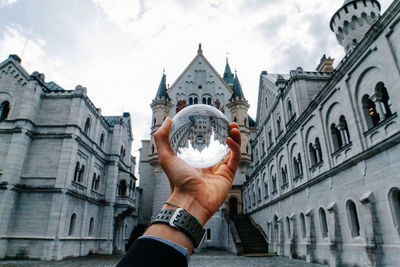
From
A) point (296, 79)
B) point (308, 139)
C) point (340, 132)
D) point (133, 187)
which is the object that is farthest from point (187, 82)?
point (340, 132)

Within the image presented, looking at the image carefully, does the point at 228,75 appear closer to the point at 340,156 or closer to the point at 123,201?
the point at 123,201

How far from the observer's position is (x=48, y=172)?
23.9 metres

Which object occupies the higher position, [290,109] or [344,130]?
[290,109]

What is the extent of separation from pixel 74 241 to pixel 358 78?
26570 millimetres

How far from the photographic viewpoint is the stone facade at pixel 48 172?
2175 cm

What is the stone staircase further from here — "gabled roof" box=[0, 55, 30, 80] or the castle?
"gabled roof" box=[0, 55, 30, 80]

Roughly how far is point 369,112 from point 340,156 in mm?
3194

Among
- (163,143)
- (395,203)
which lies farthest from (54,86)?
(395,203)

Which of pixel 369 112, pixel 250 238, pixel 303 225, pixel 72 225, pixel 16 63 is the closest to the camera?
pixel 369 112

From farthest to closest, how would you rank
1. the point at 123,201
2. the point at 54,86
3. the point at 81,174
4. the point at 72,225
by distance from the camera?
the point at 123,201
the point at 54,86
the point at 81,174
the point at 72,225

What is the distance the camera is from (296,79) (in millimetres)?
22312

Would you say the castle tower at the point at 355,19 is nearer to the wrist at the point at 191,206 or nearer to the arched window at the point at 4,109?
the wrist at the point at 191,206

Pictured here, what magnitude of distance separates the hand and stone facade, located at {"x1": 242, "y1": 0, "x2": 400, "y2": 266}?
34.3ft

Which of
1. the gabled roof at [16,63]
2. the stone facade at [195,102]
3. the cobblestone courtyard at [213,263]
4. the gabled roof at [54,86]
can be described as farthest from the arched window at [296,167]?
the gabled roof at [54,86]
